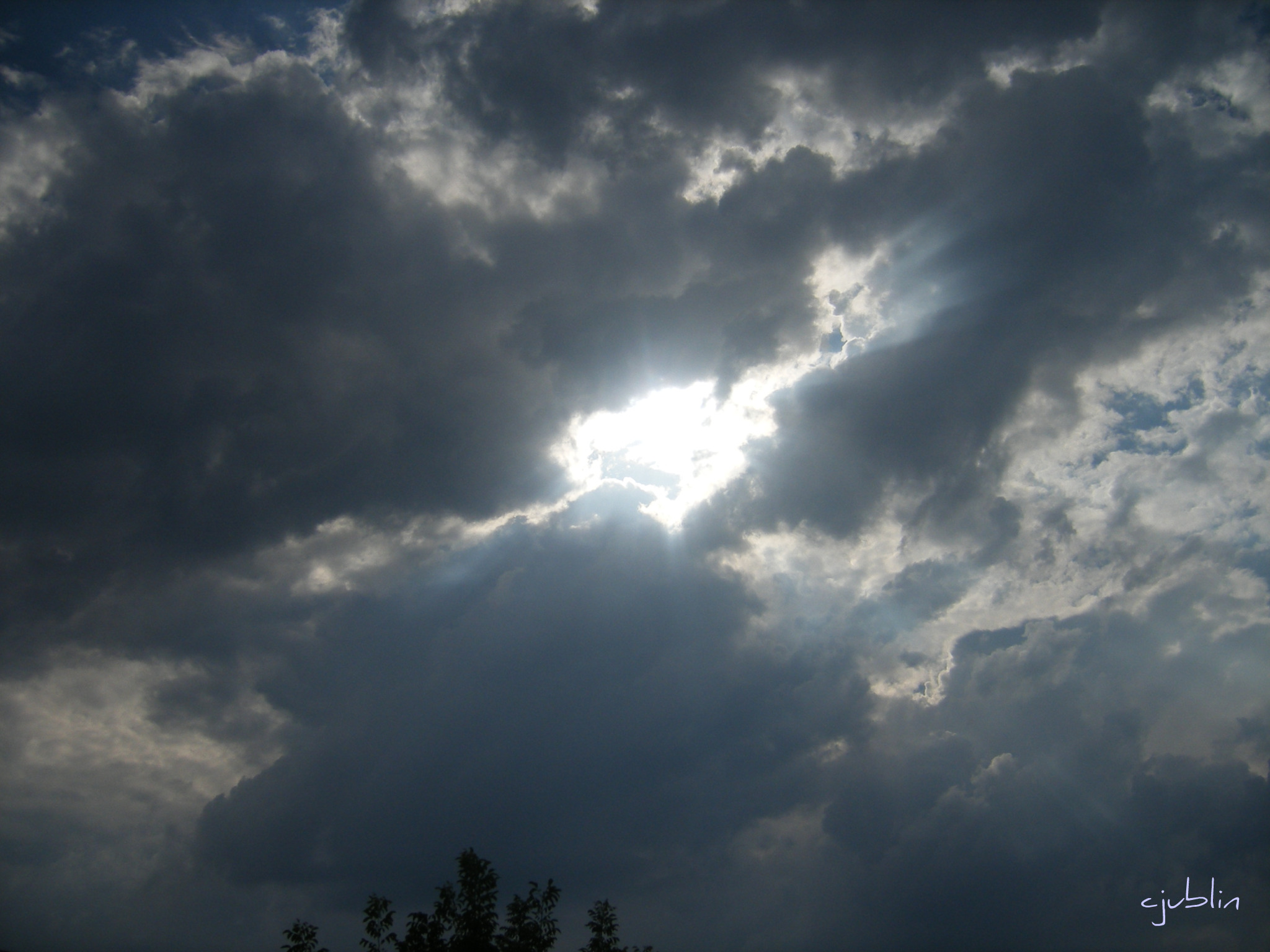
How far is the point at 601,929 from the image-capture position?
47250 mm

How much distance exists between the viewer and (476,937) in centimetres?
4319

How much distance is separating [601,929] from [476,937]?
850 centimetres

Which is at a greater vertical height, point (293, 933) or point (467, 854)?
point (467, 854)

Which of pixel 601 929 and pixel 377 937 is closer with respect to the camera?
pixel 377 937

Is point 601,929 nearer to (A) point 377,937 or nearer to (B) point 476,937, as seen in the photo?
(B) point 476,937

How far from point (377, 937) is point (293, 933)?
18.9ft

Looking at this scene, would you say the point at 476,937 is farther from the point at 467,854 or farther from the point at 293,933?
the point at 293,933

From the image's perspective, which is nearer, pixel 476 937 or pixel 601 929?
pixel 476 937

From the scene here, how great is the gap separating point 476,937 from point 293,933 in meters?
11.4

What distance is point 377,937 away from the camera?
43.1 meters

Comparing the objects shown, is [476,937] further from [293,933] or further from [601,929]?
[293,933]

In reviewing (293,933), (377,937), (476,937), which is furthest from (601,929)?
(293,933)

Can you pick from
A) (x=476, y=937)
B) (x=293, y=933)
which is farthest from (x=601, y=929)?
(x=293, y=933)

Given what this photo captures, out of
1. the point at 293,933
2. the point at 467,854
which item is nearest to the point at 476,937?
the point at 467,854
